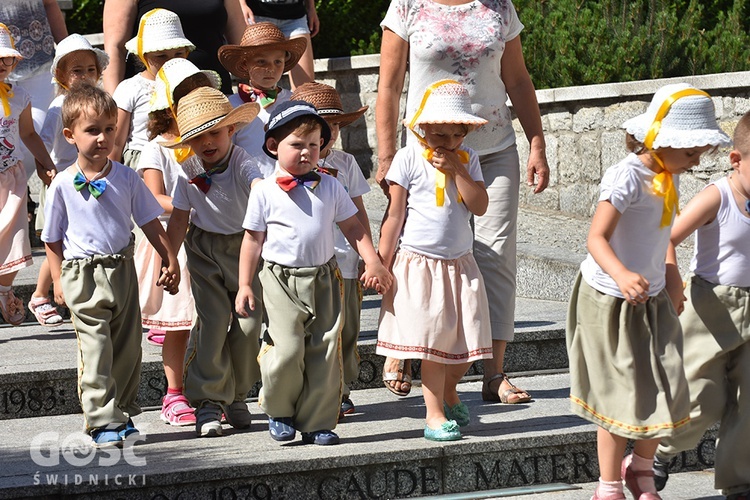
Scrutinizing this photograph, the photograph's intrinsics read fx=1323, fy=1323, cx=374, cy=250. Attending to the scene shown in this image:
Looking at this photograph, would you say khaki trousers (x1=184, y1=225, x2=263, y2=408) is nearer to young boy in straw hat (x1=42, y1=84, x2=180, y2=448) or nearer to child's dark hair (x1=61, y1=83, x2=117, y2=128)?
young boy in straw hat (x1=42, y1=84, x2=180, y2=448)

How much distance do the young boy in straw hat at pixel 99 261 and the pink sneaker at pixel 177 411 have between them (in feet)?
1.05

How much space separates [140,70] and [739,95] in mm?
4626

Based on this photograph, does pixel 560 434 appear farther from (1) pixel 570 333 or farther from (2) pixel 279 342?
(2) pixel 279 342

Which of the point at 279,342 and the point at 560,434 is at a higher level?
the point at 279,342

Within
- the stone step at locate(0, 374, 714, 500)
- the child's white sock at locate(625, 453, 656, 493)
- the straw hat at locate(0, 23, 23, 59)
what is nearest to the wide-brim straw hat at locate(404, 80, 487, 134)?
the stone step at locate(0, 374, 714, 500)

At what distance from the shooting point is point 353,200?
230 inches

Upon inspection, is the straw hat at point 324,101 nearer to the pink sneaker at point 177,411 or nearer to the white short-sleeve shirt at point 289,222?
the white short-sleeve shirt at point 289,222

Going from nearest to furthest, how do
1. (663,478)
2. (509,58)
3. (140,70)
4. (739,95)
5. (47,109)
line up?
(663,478) < (509,58) < (140,70) < (47,109) < (739,95)

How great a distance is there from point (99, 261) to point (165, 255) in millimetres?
291

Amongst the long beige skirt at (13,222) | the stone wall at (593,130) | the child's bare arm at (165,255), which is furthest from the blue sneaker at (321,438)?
the stone wall at (593,130)

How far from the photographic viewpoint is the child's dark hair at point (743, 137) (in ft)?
16.0

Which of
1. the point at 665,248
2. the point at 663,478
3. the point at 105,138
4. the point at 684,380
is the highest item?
the point at 105,138

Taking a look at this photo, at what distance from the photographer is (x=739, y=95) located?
9.43 metres

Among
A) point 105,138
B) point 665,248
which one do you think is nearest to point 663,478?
point 665,248
